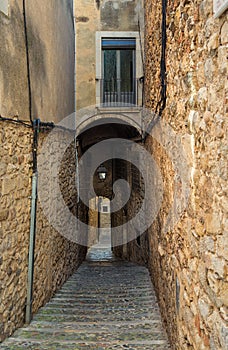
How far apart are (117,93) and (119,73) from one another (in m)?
0.47

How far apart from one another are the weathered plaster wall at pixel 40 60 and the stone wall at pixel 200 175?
5.28 ft

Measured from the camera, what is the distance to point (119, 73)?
7.47 m

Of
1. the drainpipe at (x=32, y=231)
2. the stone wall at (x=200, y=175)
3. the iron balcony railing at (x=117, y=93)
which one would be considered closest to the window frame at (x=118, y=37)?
the iron balcony railing at (x=117, y=93)

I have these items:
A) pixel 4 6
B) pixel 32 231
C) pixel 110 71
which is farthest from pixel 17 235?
pixel 110 71

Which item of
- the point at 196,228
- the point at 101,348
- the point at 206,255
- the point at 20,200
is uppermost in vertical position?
the point at 20,200

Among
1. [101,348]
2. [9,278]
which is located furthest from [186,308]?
[9,278]

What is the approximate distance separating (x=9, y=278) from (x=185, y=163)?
2.04 m

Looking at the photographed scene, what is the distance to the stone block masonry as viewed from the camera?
10.5ft

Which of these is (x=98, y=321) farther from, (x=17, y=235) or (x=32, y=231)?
(x=17, y=235)

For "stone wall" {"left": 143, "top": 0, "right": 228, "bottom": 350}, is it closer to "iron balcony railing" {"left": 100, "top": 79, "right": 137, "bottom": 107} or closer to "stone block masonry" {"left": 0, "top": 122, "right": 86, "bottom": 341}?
"stone block masonry" {"left": 0, "top": 122, "right": 86, "bottom": 341}

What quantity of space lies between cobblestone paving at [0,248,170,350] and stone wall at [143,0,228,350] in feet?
1.55

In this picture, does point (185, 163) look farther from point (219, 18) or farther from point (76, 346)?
point (76, 346)

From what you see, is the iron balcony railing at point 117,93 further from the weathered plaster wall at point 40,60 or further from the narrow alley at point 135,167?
Result: the weathered plaster wall at point 40,60

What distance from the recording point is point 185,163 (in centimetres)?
270
